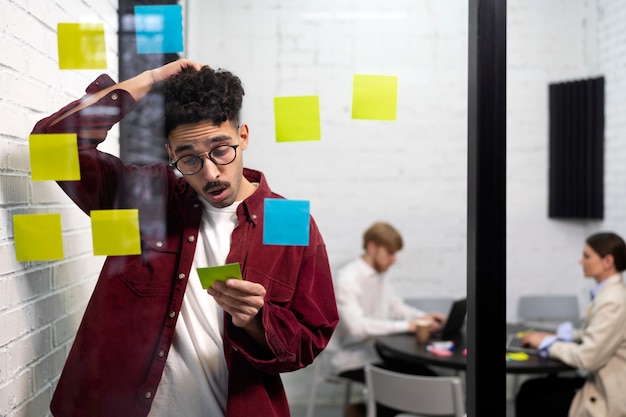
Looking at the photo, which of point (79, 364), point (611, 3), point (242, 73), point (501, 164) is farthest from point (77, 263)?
point (611, 3)

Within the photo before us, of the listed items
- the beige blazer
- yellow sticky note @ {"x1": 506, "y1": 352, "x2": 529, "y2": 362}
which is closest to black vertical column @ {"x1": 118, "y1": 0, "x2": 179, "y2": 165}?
yellow sticky note @ {"x1": 506, "y1": 352, "x2": 529, "y2": 362}

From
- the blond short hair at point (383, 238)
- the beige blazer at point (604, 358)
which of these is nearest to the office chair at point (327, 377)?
the blond short hair at point (383, 238)

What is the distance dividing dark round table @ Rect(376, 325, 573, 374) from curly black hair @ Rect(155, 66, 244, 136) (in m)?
1.83

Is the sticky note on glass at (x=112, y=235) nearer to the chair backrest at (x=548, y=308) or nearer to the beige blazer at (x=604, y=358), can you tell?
the beige blazer at (x=604, y=358)

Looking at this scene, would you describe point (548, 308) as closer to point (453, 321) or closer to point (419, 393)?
point (453, 321)

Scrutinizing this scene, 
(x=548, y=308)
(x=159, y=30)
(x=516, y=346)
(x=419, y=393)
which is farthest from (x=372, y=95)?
(x=548, y=308)

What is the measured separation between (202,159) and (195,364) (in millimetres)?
409

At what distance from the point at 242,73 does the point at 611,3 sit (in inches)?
129

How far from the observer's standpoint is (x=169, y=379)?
1261 mm

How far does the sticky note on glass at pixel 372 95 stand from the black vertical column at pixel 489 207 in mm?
189

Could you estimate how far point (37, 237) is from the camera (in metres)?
1.32

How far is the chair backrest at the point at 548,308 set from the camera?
151 inches

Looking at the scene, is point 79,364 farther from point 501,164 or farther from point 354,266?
point 354,266

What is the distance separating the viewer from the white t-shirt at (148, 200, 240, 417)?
1258 millimetres
